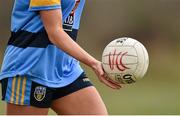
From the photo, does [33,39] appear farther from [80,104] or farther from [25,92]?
[80,104]

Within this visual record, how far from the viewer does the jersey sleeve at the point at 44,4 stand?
15.6 feet

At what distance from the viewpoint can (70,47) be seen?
476 centimetres

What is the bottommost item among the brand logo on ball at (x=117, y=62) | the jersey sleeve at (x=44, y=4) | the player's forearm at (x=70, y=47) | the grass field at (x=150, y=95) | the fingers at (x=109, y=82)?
the grass field at (x=150, y=95)

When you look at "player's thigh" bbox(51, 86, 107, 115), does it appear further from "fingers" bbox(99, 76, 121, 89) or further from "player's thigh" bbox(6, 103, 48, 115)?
"fingers" bbox(99, 76, 121, 89)

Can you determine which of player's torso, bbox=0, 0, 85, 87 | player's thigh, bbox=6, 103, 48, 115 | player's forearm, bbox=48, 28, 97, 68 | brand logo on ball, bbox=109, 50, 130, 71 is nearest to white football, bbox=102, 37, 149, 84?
brand logo on ball, bbox=109, 50, 130, 71

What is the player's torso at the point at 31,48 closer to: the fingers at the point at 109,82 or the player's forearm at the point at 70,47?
the player's forearm at the point at 70,47

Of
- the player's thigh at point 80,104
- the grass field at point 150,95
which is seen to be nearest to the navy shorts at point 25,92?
the player's thigh at point 80,104

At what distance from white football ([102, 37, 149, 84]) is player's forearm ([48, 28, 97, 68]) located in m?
0.10

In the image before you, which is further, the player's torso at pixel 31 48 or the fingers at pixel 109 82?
the player's torso at pixel 31 48

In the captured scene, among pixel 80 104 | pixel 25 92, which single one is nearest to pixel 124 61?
pixel 80 104

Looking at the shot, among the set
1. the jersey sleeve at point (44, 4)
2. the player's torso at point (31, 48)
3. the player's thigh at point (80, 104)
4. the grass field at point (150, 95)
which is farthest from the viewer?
the grass field at point (150, 95)

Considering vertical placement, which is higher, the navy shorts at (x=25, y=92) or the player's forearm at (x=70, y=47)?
the player's forearm at (x=70, y=47)

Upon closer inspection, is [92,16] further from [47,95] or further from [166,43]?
[47,95]

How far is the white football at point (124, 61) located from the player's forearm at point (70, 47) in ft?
0.34
